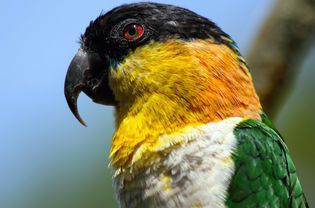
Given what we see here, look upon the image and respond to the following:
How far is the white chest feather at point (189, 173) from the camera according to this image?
17.8ft

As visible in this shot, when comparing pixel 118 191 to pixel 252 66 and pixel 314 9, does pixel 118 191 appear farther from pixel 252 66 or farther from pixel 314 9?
pixel 314 9

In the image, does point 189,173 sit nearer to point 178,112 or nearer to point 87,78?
point 178,112

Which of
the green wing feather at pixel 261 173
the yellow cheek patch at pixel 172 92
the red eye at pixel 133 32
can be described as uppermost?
the red eye at pixel 133 32

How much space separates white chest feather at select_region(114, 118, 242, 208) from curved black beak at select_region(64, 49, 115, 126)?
855mm

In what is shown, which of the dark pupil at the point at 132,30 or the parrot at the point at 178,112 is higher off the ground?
the dark pupil at the point at 132,30

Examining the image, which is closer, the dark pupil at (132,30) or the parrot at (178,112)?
the parrot at (178,112)

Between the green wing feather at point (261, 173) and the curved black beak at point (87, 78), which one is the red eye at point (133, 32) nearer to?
the curved black beak at point (87, 78)

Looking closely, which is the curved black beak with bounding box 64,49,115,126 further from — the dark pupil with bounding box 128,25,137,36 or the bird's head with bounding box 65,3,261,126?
the dark pupil with bounding box 128,25,137,36

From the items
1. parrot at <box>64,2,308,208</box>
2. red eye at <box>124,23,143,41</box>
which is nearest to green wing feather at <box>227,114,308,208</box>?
parrot at <box>64,2,308,208</box>

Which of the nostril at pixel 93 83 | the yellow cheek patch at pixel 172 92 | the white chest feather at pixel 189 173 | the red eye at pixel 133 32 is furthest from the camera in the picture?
the nostril at pixel 93 83

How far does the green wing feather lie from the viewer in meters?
5.43

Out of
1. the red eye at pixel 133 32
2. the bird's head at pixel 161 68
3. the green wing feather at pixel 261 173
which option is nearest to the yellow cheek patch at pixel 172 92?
the bird's head at pixel 161 68

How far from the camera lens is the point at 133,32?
624cm

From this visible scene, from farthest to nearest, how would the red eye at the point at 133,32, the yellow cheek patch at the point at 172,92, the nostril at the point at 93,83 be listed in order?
the nostril at the point at 93,83 → the red eye at the point at 133,32 → the yellow cheek patch at the point at 172,92
